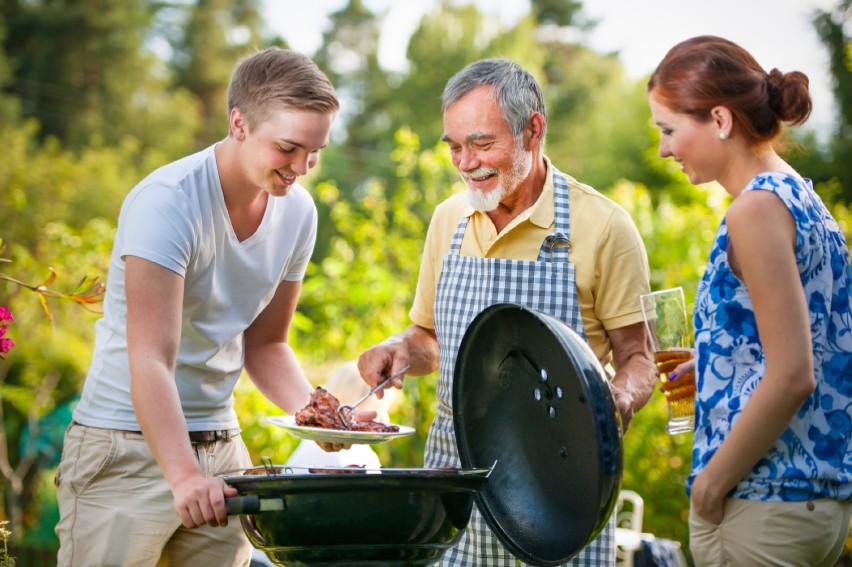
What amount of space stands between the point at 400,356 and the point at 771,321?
125 centimetres

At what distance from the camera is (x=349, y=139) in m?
31.1

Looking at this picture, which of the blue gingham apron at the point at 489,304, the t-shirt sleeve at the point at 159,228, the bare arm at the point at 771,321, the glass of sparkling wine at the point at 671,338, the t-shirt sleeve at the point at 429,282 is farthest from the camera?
the t-shirt sleeve at the point at 429,282

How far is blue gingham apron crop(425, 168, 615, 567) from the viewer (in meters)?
2.60

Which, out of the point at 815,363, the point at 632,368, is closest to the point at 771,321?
the point at 815,363

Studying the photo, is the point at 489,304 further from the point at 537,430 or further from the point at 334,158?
the point at 334,158

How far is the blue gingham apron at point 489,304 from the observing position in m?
2.60

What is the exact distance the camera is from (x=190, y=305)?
8.03 feet

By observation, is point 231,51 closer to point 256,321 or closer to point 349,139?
point 349,139

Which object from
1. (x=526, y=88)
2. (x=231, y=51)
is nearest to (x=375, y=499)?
(x=526, y=88)

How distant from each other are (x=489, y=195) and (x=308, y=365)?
4.48 m

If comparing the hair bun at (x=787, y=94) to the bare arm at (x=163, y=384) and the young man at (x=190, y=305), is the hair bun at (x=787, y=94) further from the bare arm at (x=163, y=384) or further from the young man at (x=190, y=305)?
the bare arm at (x=163, y=384)

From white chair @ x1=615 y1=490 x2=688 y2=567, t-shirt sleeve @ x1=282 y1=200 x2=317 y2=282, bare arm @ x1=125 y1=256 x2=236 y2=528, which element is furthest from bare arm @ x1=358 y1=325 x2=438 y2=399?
white chair @ x1=615 y1=490 x2=688 y2=567

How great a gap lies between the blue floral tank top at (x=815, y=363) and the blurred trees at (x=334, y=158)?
1.26ft

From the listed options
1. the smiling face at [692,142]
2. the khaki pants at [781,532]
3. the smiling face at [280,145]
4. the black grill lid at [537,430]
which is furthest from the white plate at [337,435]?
the smiling face at [692,142]
